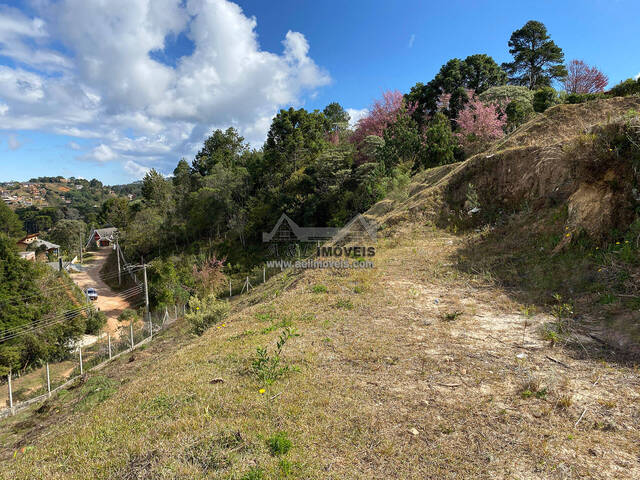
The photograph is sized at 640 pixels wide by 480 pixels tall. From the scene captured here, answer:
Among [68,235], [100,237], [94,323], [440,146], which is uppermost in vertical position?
[440,146]

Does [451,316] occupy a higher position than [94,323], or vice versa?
[451,316]

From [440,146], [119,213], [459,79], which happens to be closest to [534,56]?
[459,79]

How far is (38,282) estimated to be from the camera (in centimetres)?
1711

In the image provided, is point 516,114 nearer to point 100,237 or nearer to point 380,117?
point 380,117

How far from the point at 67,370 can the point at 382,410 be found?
15900 mm

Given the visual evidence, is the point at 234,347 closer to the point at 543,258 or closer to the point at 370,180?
the point at 543,258

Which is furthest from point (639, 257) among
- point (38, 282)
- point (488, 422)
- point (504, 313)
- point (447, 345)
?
point (38, 282)

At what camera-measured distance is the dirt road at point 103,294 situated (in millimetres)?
19745

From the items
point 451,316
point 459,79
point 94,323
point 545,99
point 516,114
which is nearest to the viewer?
point 451,316

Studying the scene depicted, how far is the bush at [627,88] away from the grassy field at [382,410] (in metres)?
10.3

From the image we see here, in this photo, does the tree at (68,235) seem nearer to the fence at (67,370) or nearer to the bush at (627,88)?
the fence at (67,370)

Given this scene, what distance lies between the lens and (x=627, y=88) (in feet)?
33.8

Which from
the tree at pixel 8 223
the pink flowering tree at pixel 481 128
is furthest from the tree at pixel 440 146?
the tree at pixel 8 223

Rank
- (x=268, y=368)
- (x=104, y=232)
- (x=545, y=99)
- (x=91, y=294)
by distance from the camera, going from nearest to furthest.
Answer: (x=268, y=368)
(x=545, y=99)
(x=91, y=294)
(x=104, y=232)
